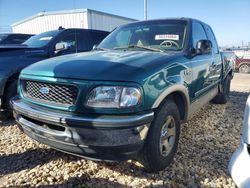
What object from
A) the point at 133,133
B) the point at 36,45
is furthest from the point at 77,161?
the point at 36,45

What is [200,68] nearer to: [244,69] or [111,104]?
[111,104]

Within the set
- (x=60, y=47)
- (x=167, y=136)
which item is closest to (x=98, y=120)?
(x=167, y=136)

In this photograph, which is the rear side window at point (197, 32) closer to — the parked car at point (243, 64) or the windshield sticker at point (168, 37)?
the windshield sticker at point (168, 37)

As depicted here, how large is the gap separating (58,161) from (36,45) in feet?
10.9

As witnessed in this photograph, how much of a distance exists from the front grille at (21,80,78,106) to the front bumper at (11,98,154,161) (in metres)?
0.13

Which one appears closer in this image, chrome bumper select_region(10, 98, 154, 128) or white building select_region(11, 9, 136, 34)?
chrome bumper select_region(10, 98, 154, 128)

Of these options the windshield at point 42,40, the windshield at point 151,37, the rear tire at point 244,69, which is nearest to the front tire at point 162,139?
the windshield at point 151,37

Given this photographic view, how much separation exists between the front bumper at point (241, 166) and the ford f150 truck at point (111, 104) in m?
0.80

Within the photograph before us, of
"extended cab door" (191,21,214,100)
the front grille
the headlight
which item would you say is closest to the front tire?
the headlight

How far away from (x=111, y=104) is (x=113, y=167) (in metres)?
1.06

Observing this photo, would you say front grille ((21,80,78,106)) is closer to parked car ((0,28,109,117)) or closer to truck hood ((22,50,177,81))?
truck hood ((22,50,177,81))

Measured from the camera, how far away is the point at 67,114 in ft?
8.00

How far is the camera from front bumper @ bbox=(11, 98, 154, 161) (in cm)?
229

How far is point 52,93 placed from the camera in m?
2.61
